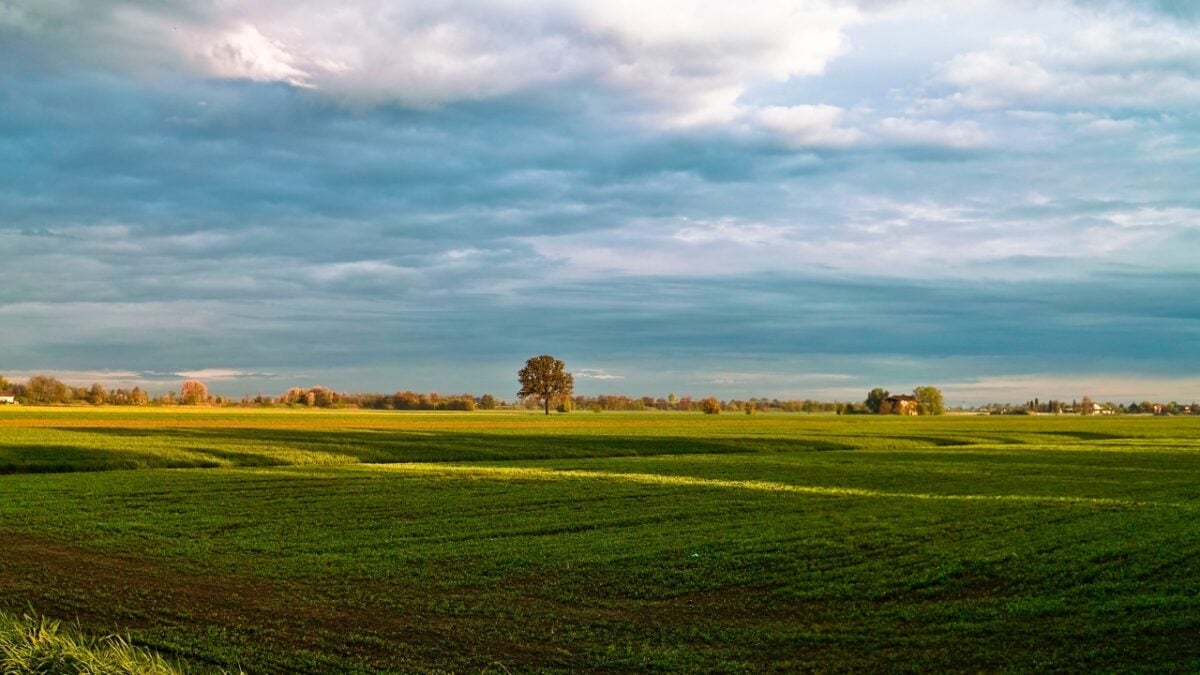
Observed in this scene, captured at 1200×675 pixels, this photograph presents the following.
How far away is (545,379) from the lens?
154 m

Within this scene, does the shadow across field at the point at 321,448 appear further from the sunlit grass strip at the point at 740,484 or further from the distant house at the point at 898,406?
the distant house at the point at 898,406

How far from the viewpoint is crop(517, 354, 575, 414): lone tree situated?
153375mm

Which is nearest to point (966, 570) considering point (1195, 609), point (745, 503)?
point (1195, 609)

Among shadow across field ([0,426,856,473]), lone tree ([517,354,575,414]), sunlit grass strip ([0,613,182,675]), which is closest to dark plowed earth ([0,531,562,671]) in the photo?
sunlit grass strip ([0,613,182,675])

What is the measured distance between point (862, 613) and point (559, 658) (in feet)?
15.3

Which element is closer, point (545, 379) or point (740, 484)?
point (740, 484)

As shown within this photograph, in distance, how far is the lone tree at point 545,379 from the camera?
15338cm

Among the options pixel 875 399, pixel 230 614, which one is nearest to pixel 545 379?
pixel 875 399

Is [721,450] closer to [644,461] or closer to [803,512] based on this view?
[644,461]

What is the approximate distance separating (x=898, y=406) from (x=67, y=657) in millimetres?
180642

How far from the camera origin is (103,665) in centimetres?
959

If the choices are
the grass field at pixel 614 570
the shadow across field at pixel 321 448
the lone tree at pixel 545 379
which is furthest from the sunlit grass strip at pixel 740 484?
the lone tree at pixel 545 379

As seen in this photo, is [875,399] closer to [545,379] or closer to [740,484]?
[545,379]

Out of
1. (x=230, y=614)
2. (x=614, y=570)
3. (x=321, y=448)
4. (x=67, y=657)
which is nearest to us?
(x=67, y=657)
